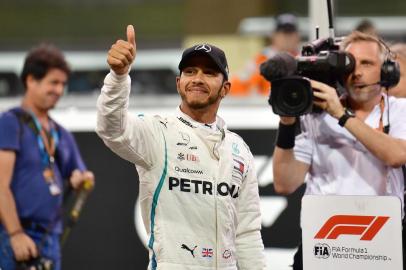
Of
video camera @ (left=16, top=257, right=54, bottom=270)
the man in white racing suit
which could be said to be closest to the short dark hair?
video camera @ (left=16, top=257, right=54, bottom=270)

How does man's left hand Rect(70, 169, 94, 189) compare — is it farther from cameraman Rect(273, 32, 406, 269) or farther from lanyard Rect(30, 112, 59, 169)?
cameraman Rect(273, 32, 406, 269)

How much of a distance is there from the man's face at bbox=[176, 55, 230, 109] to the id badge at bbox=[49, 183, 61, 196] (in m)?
2.07

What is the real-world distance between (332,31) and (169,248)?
1.34 metres

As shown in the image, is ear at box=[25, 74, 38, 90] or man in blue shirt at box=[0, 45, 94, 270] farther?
ear at box=[25, 74, 38, 90]

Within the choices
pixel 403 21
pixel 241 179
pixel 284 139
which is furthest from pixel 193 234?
pixel 403 21

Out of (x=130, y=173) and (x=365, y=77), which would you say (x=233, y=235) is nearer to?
(x=365, y=77)

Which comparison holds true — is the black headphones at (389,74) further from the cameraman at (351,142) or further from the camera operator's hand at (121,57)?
the camera operator's hand at (121,57)

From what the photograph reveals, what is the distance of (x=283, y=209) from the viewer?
6242 mm

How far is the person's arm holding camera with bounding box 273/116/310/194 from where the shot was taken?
4273 millimetres

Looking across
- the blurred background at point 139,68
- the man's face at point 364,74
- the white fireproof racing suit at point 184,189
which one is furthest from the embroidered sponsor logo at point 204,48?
the blurred background at point 139,68

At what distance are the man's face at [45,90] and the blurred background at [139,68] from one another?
0.77 metres

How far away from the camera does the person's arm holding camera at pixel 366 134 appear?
410 cm

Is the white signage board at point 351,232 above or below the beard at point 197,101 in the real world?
below

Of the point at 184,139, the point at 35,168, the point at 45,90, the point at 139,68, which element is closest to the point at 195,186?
the point at 184,139
